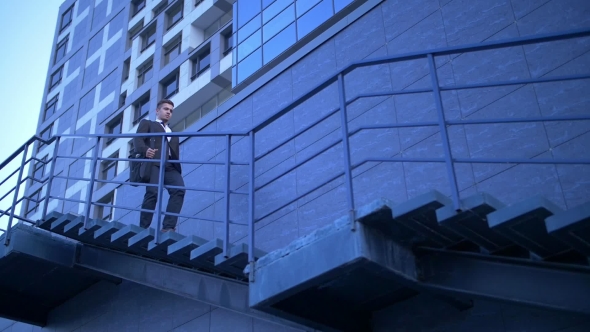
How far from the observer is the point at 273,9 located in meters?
11.9

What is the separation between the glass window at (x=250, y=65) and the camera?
1128cm

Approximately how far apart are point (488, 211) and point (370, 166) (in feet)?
10.5

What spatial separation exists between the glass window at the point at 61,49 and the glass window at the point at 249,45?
16336 millimetres

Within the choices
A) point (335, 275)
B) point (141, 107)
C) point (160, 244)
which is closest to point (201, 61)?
point (141, 107)

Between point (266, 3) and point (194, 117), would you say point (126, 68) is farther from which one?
point (266, 3)

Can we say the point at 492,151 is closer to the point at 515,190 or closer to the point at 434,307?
the point at 515,190

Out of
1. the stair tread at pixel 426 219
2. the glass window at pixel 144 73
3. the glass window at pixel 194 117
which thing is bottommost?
the stair tread at pixel 426 219

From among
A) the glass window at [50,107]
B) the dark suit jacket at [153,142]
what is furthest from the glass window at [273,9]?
the glass window at [50,107]

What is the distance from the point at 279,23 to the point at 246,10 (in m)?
1.71

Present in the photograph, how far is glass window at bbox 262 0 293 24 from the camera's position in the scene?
1164 centimetres

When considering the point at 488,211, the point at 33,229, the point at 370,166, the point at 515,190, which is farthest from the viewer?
the point at 33,229

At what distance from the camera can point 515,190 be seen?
5918mm

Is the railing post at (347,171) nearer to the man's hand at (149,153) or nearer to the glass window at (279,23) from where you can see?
the man's hand at (149,153)

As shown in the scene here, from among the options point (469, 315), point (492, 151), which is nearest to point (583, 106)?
point (492, 151)
